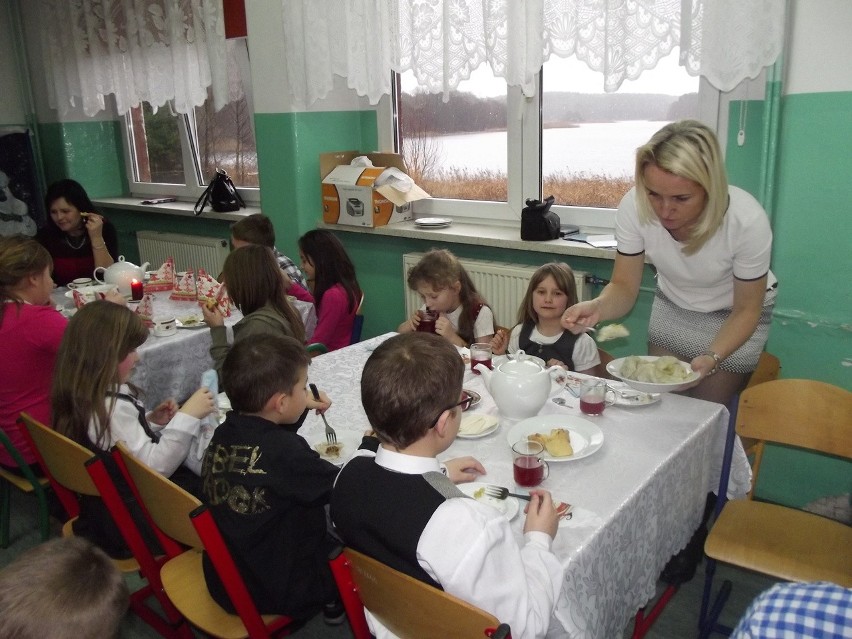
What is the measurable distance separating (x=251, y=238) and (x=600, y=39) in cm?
177

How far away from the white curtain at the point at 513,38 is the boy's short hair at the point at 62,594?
2.36 meters

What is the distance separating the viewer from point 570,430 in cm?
178

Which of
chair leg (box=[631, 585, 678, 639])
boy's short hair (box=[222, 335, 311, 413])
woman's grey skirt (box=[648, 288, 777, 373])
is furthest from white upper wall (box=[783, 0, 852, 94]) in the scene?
boy's short hair (box=[222, 335, 311, 413])

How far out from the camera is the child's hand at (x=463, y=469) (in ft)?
5.12

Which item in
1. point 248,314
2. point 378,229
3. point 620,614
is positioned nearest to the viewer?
point 620,614

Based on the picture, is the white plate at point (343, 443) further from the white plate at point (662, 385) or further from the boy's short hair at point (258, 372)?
the white plate at point (662, 385)

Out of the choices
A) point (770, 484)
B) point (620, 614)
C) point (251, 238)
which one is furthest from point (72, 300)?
point (770, 484)

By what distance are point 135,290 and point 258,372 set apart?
1878 mm

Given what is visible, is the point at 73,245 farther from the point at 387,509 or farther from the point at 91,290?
the point at 387,509

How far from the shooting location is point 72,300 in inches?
132

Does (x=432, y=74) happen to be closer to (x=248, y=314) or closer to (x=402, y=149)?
(x=402, y=149)

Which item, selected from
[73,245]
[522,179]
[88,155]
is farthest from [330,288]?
[88,155]

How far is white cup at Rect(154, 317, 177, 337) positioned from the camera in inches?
111

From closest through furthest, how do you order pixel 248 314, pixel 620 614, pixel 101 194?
pixel 620 614 → pixel 248 314 → pixel 101 194
